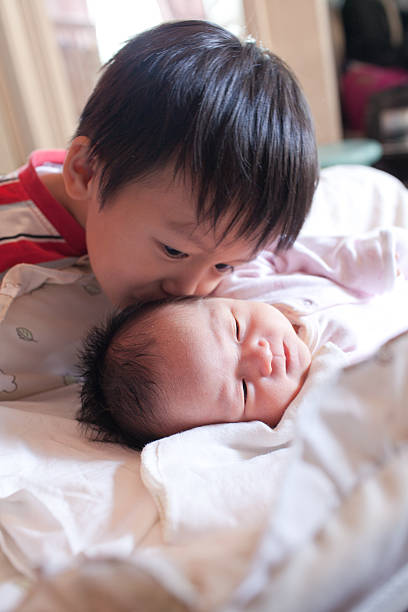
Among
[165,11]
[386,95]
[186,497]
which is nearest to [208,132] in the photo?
[186,497]

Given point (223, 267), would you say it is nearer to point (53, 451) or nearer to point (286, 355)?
point (286, 355)

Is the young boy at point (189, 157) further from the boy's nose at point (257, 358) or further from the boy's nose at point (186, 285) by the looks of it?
the boy's nose at point (257, 358)

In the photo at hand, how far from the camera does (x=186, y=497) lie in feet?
1.90

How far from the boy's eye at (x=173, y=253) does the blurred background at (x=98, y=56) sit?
0.38m

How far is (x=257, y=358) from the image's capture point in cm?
76

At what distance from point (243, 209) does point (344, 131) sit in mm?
2921

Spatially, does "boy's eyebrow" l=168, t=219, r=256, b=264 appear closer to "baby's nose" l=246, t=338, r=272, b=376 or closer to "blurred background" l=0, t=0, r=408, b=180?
"baby's nose" l=246, t=338, r=272, b=376

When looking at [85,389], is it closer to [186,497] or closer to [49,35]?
[186,497]

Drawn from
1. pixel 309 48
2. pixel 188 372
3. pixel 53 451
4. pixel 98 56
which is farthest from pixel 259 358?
pixel 309 48

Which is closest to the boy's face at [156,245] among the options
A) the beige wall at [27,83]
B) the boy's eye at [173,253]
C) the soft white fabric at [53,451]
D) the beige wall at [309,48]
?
the boy's eye at [173,253]

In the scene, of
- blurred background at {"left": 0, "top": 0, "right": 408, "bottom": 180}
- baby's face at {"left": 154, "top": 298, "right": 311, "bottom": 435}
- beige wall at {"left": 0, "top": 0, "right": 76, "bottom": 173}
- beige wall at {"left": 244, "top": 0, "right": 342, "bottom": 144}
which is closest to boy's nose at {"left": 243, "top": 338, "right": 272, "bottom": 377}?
baby's face at {"left": 154, "top": 298, "right": 311, "bottom": 435}

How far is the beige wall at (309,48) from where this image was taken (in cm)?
215

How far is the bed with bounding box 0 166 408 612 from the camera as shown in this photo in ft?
1.09

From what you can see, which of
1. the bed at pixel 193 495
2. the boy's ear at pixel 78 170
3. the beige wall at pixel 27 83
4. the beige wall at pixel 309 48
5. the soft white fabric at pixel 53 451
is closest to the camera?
the bed at pixel 193 495
